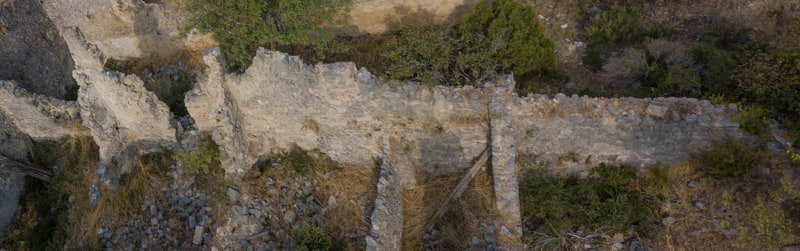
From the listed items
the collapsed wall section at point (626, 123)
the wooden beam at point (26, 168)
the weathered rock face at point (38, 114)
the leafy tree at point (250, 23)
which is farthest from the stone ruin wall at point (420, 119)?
the wooden beam at point (26, 168)

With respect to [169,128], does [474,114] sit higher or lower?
higher

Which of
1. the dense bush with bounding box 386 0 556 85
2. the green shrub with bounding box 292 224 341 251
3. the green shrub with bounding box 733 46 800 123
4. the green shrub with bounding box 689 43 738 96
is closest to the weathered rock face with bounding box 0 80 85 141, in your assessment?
the green shrub with bounding box 292 224 341 251

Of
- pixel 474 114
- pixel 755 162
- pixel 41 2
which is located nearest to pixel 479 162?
pixel 474 114

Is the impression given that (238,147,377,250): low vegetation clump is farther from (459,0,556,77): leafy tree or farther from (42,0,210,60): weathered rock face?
(42,0,210,60): weathered rock face

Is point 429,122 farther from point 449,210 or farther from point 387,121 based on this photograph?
point 449,210

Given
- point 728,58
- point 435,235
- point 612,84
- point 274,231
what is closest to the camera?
point 274,231

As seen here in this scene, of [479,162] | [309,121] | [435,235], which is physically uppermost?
[309,121]

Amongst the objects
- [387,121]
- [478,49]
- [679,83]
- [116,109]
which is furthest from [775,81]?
[116,109]

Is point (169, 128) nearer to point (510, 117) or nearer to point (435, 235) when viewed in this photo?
point (435, 235)
